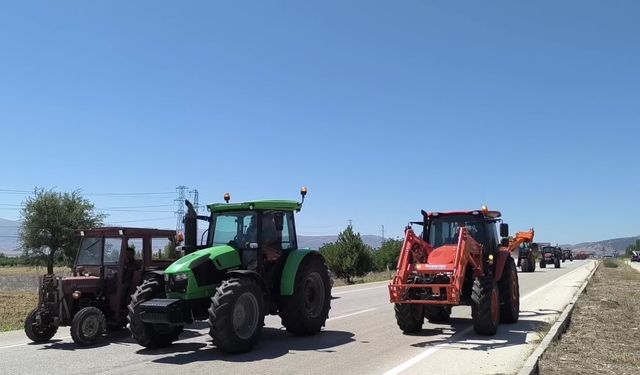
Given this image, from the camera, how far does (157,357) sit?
9.54 m

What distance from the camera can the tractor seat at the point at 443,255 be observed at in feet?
39.3

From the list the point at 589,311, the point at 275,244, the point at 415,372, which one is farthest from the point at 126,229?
the point at 589,311

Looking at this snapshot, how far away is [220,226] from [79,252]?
331 cm

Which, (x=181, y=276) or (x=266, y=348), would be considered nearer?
(x=181, y=276)

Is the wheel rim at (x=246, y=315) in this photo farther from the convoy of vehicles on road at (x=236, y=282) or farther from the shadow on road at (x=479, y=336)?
the shadow on road at (x=479, y=336)

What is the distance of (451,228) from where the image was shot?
13.5 m

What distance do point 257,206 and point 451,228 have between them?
4.90 metres

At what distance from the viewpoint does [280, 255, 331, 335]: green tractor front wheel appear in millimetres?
11227

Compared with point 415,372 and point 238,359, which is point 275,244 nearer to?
point 238,359

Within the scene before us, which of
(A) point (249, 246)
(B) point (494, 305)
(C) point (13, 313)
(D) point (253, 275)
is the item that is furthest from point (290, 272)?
(C) point (13, 313)

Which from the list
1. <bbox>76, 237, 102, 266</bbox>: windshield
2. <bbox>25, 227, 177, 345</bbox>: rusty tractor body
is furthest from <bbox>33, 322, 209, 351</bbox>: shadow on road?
<bbox>76, 237, 102, 266</bbox>: windshield

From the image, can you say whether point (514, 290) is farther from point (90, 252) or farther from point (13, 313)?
point (13, 313)

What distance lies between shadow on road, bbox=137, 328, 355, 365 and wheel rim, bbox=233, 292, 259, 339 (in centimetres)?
36

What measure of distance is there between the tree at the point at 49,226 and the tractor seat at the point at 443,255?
126ft
